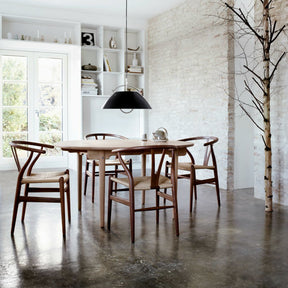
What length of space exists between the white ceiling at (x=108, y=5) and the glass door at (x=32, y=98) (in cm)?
101

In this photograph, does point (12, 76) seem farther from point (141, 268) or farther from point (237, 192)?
point (141, 268)

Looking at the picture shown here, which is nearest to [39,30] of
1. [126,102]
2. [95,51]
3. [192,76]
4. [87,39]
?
[87,39]

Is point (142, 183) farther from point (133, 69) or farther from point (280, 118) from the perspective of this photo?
point (133, 69)

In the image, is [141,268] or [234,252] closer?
[141,268]

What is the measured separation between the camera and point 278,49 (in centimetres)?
487

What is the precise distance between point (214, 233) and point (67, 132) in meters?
5.00

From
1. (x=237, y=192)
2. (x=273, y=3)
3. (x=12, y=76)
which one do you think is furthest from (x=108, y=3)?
(x=237, y=192)

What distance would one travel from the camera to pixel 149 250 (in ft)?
10.4

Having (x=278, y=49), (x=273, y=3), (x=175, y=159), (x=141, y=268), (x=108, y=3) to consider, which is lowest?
(x=141, y=268)

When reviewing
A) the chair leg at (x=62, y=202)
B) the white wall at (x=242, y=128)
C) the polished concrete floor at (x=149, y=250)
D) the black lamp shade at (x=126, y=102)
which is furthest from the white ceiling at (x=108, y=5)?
the chair leg at (x=62, y=202)

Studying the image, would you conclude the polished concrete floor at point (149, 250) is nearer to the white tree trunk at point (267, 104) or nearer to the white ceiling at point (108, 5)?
the white tree trunk at point (267, 104)

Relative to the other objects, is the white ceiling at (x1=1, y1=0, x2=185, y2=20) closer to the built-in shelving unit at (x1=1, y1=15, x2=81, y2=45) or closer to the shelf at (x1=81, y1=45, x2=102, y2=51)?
the built-in shelving unit at (x1=1, y1=15, x2=81, y2=45)

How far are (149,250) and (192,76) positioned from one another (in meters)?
4.10

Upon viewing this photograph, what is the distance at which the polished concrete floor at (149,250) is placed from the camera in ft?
8.55
